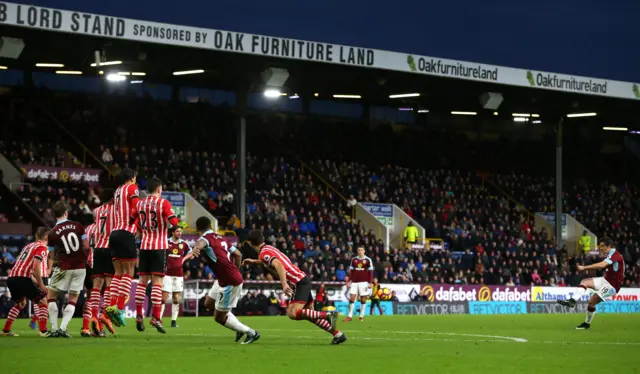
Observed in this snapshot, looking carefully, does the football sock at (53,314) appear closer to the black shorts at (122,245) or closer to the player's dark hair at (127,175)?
the black shorts at (122,245)

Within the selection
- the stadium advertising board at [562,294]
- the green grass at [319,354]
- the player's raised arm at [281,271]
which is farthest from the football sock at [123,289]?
the stadium advertising board at [562,294]

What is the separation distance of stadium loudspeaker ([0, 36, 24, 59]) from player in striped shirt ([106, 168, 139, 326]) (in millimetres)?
20682

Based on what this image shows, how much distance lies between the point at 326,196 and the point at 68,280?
105 ft

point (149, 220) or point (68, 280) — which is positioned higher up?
point (149, 220)

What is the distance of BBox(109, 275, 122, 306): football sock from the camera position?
17.7m

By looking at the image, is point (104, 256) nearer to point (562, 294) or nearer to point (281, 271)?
point (281, 271)

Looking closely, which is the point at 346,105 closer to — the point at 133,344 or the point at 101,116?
the point at 101,116

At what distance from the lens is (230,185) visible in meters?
46.9

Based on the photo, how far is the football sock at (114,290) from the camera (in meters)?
17.7

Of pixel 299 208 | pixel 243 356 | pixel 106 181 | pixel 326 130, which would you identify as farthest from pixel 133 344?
pixel 326 130

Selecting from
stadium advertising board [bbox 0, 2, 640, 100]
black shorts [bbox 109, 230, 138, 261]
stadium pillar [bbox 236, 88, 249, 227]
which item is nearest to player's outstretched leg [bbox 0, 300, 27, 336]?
black shorts [bbox 109, 230, 138, 261]

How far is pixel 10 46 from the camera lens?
37.1 metres

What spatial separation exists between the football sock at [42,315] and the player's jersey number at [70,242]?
135 centimetres

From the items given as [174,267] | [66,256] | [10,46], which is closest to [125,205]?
[66,256]
